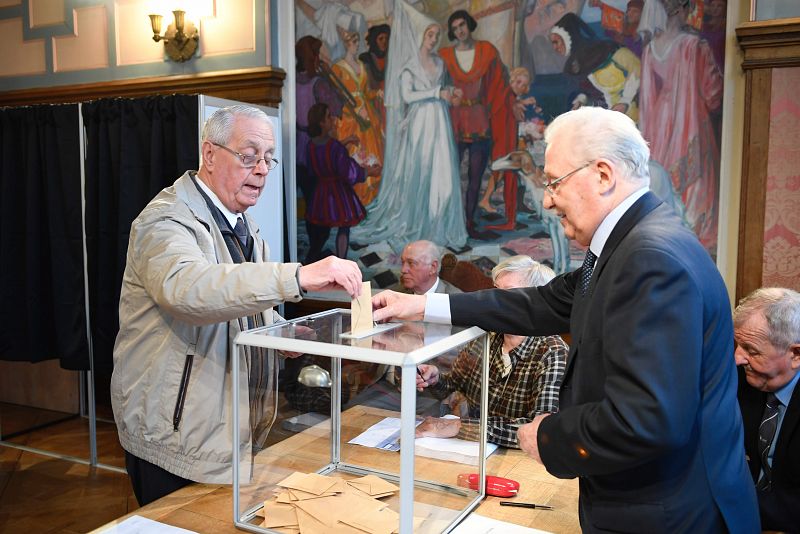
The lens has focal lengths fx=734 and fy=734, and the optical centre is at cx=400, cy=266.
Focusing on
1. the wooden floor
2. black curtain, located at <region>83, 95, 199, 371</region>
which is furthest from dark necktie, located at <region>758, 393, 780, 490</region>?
black curtain, located at <region>83, 95, 199, 371</region>

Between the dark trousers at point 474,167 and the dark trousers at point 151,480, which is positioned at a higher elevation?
the dark trousers at point 474,167

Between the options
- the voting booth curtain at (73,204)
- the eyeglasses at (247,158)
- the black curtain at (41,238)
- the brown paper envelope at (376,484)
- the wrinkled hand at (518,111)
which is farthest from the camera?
the black curtain at (41,238)

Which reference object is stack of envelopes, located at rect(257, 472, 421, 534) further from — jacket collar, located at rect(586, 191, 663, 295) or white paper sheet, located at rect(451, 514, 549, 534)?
jacket collar, located at rect(586, 191, 663, 295)

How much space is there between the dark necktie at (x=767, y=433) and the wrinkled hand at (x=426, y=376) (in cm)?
125

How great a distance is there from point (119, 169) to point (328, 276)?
11.1 feet

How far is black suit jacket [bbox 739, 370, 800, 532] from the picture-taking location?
1.91 metres

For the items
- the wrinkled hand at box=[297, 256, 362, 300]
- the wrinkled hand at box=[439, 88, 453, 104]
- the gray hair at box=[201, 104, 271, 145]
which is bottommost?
the wrinkled hand at box=[297, 256, 362, 300]

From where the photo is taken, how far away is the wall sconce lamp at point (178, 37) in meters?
5.08

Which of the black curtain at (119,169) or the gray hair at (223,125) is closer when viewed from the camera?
the gray hair at (223,125)

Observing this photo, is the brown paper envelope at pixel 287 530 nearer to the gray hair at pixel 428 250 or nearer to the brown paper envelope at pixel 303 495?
the brown paper envelope at pixel 303 495

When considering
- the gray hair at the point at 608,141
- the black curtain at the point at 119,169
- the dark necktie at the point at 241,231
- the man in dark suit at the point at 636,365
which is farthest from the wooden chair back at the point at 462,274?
the gray hair at the point at 608,141

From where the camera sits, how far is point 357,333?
5.06ft

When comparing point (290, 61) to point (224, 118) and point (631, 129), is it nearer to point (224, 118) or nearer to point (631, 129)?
point (224, 118)

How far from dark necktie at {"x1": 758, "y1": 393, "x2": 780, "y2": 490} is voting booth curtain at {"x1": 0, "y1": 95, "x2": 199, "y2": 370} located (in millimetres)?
3300
